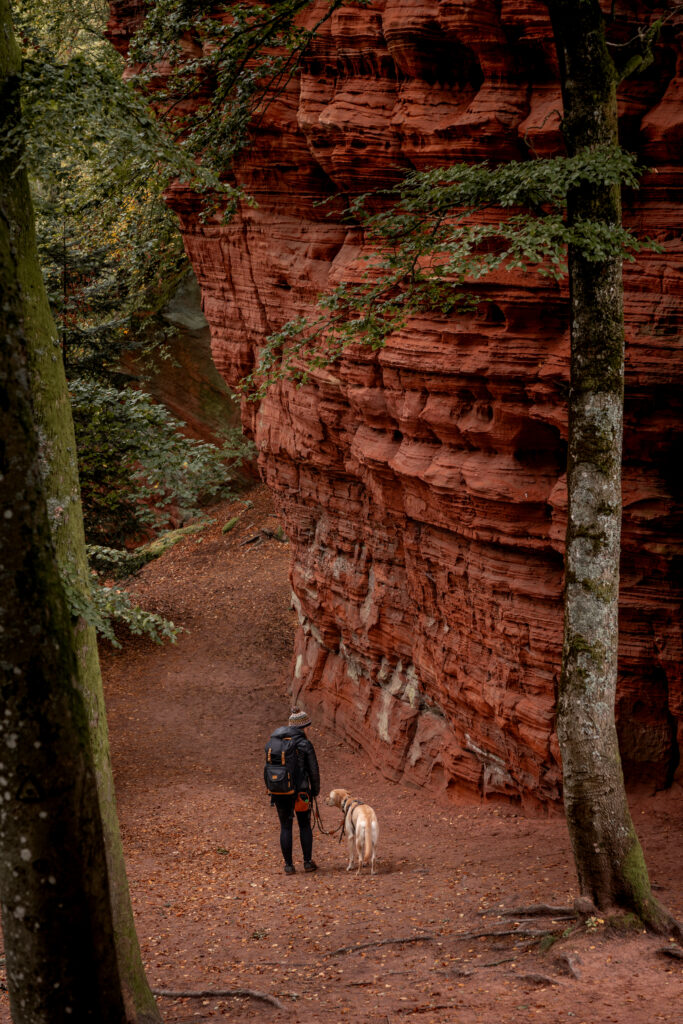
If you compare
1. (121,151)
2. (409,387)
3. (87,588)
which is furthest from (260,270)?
(87,588)

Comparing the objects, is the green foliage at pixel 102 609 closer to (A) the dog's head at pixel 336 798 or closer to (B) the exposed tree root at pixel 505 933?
(B) the exposed tree root at pixel 505 933

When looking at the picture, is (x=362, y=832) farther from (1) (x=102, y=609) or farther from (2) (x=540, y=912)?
(1) (x=102, y=609)

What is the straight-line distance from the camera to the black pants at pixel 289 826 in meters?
10.8

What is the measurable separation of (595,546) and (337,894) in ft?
18.0

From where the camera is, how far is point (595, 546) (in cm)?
670

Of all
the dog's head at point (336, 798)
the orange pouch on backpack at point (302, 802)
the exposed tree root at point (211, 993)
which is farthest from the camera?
the dog's head at point (336, 798)

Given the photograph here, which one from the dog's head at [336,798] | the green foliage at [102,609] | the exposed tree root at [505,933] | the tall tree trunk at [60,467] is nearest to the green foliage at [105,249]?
the green foliage at [102,609]

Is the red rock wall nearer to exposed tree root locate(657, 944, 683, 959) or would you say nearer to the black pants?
the black pants

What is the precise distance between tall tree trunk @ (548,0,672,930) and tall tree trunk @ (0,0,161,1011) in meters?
3.35

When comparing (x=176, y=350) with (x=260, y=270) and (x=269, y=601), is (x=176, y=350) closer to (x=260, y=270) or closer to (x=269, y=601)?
(x=269, y=601)

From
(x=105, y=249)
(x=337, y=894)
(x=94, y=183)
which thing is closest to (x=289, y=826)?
(x=337, y=894)

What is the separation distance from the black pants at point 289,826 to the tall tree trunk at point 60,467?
5106 millimetres

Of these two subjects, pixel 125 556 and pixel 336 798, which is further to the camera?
pixel 336 798

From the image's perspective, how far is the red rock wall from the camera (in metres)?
8.66
